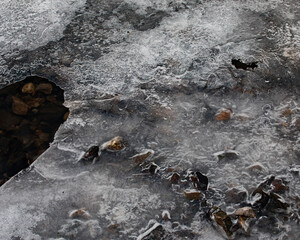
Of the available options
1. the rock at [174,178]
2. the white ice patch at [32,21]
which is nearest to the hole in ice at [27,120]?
the white ice patch at [32,21]

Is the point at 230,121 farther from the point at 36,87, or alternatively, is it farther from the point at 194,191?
the point at 36,87

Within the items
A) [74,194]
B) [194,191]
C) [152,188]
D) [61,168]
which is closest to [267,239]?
[194,191]

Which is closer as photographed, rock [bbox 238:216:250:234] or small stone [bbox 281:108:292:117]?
rock [bbox 238:216:250:234]

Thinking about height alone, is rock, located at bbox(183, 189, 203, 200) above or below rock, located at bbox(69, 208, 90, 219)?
below

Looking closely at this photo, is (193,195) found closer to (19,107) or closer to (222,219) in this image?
(222,219)

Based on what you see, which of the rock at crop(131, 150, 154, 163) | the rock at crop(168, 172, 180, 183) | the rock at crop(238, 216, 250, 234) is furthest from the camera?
the rock at crop(131, 150, 154, 163)

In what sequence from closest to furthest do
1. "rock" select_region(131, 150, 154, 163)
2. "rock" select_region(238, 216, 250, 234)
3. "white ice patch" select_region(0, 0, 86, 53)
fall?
1. "rock" select_region(238, 216, 250, 234)
2. "rock" select_region(131, 150, 154, 163)
3. "white ice patch" select_region(0, 0, 86, 53)

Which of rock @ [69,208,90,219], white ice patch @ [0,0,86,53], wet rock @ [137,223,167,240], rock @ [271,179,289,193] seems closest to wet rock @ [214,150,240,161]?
rock @ [271,179,289,193]

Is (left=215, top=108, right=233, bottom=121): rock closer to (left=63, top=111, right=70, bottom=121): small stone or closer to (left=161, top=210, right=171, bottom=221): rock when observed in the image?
(left=161, top=210, right=171, bottom=221): rock

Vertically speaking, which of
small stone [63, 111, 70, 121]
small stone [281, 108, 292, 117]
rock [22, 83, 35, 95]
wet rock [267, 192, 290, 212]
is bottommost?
wet rock [267, 192, 290, 212]
